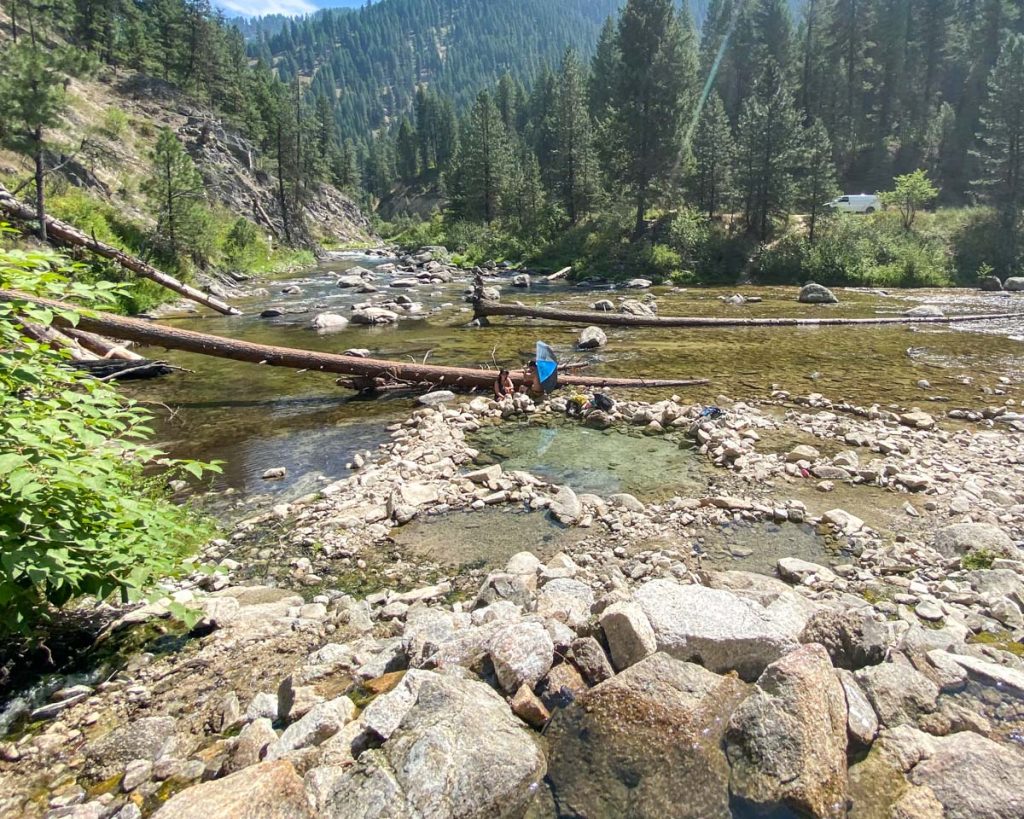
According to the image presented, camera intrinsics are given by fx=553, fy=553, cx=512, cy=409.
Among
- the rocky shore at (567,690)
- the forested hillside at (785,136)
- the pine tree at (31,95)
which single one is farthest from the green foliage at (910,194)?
the pine tree at (31,95)

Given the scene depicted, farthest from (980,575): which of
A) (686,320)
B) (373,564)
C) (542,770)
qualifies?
(686,320)

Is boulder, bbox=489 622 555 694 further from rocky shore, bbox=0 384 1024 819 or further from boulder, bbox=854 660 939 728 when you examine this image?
boulder, bbox=854 660 939 728

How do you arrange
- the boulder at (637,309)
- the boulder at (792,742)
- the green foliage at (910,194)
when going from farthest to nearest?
the green foliage at (910,194), the boulder at (637,309), the boulder at (792,742)

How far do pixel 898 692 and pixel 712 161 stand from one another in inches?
1926

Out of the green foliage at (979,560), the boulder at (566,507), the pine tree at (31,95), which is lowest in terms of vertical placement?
the boulder at (566,507)

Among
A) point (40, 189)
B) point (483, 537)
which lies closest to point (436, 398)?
point (483, 537)

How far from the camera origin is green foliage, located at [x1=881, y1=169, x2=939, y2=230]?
1583 inches

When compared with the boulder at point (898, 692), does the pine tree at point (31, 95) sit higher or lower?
higher

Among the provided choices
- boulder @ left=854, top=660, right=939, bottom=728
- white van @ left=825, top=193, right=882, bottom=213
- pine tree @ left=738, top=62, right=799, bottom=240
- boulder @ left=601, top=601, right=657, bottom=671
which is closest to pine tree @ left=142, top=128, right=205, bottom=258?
boulder @ left=601, top=601, right=657, bottom=671

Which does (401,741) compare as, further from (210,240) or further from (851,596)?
(210,240)

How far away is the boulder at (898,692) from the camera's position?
3350mm

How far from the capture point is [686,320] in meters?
21.8

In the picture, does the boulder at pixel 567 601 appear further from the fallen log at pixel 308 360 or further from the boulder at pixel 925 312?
the boulder at pixel 925 312

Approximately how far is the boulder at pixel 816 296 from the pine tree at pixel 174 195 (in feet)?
110
